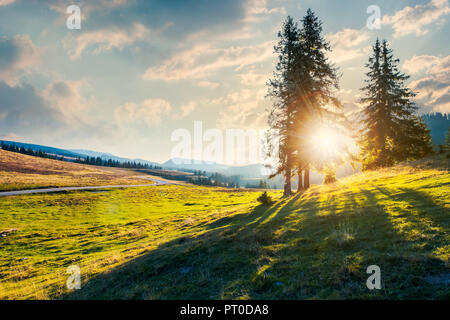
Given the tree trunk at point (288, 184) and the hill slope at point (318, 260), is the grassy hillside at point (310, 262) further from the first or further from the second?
the tree trunk at point (288, 184)

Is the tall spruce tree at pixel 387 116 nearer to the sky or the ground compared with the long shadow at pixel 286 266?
nearer to the sky

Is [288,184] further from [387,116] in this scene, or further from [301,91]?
[387,116]

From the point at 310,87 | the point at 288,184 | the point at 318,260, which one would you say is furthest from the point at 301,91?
the point at 318,260

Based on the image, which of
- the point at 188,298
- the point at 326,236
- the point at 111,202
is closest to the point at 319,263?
the point at 326,236

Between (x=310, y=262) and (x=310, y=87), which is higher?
(x=310, y=87)

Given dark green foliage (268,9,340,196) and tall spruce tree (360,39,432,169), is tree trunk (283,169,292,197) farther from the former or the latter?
tall spruce tree (360,39,432,169)

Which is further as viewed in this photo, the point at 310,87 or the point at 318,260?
the point at 310,87

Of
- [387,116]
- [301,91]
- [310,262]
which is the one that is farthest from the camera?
[387,116]

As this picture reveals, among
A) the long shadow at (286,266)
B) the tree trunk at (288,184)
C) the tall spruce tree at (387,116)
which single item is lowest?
the long shadow at (286,266)

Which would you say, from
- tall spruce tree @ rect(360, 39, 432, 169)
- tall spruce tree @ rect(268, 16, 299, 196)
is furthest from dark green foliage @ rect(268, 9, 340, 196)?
tall spruce tree @ rect(360, 39, 432, 169)

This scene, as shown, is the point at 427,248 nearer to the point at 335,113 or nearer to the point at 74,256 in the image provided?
the point at 335,113

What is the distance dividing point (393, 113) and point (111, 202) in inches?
2335

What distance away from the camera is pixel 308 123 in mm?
22344

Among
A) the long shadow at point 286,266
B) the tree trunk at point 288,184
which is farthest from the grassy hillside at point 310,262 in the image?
the tree trunk at point 288,184
